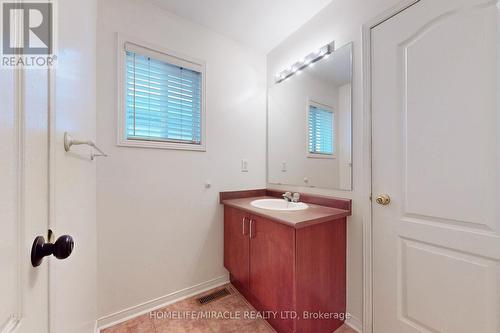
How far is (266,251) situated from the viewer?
4.65ft

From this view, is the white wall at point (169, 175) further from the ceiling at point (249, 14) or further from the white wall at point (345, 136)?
the white wall at point (345, 136)

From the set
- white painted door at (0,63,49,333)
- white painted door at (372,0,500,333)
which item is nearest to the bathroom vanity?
white painted door at (372,0,500,333)

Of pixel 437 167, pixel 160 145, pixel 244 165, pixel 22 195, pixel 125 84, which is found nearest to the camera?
A: pixel 22 195

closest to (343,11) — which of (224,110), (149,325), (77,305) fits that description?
(224,110)

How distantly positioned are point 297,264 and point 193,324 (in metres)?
0.96

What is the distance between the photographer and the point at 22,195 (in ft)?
1.37

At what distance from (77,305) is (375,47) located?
2.15 m

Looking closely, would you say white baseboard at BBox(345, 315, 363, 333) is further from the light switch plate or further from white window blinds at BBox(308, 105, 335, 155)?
the light switch plate

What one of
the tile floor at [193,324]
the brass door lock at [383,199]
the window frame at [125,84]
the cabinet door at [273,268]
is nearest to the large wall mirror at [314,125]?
the brass door lock at [383,199]

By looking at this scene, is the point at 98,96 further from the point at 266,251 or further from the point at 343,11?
the point at 343,11

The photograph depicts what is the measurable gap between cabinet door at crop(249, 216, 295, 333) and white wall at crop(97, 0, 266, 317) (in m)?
0.56

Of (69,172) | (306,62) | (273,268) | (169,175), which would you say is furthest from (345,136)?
(69,172)

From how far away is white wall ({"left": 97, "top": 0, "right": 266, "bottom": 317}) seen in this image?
4.88ft

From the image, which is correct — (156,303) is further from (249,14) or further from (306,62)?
(249,14)
